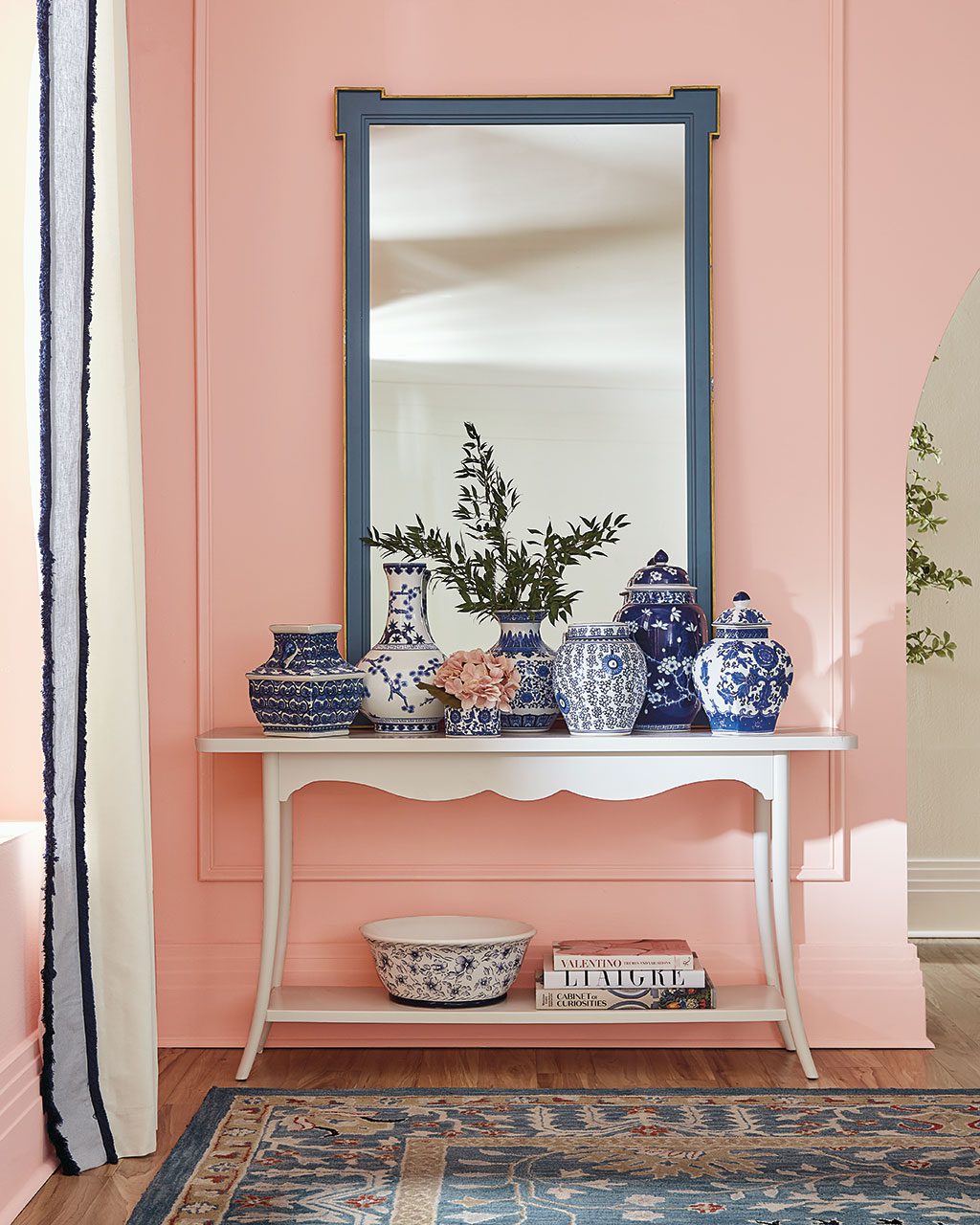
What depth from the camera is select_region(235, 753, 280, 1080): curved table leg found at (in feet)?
9.55

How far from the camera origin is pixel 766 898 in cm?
Result: 310

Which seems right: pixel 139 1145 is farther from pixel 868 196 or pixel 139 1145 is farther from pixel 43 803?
pixel 868 196

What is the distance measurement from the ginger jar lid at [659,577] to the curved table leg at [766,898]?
0.53 meters

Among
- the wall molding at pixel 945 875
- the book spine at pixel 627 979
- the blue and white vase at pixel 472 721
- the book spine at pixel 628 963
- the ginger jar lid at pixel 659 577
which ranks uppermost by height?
the ginger jar lid at pixel 659 577

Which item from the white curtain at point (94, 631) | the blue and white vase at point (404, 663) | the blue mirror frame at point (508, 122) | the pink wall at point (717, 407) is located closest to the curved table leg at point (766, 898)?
the pink wall at point (717, 407)

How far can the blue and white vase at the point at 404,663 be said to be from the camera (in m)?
3.01

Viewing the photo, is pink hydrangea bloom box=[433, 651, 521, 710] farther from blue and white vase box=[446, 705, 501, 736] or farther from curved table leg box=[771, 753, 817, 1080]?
curved table leg box=[771, 753, 817, 1080]

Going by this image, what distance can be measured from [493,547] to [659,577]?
405 mm

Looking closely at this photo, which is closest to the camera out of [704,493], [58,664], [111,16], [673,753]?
[58,664]

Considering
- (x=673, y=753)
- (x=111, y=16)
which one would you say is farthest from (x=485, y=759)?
(x=111, y=16)

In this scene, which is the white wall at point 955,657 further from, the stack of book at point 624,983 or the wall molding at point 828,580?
the stack of book at point 624,983

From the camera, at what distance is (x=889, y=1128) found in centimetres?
254

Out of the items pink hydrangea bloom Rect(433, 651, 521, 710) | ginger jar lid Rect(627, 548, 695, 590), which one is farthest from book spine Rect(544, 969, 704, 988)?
ginger jar lid Rect(627, 548, 695, 590)

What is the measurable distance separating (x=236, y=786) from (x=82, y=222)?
1.42 m
